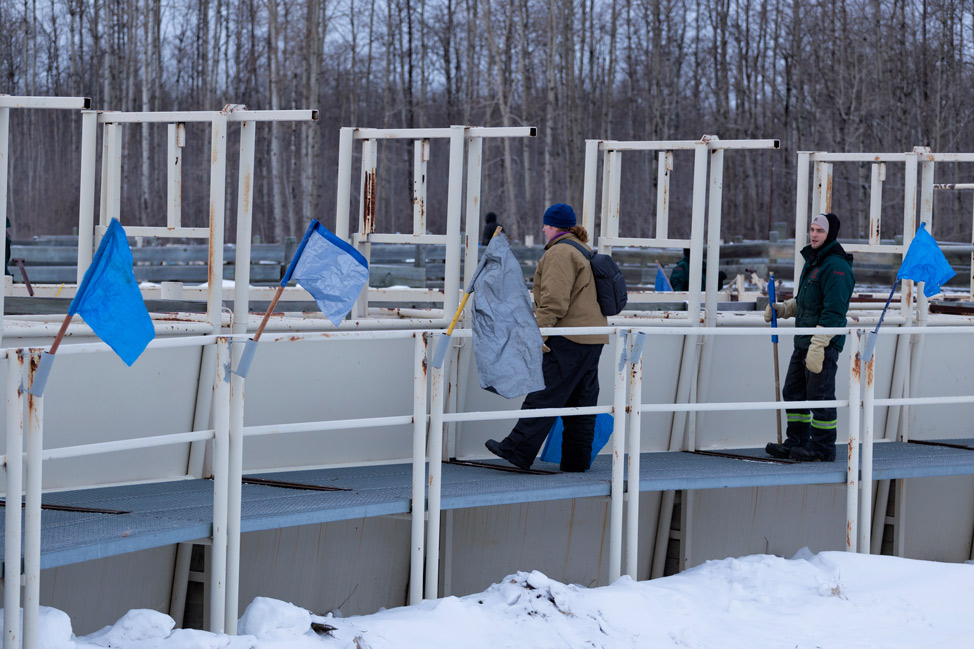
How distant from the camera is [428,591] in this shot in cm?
589

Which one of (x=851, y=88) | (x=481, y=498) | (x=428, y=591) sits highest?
(x=851, y=88)

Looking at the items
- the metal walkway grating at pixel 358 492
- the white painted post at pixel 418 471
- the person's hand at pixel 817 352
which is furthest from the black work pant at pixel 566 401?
the person's hand at pixel 817 352

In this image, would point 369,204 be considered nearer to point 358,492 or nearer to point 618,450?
point 358,492

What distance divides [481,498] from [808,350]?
2.45 m

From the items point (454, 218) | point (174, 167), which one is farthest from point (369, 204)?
point (174, 167)

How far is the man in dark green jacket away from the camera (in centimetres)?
722

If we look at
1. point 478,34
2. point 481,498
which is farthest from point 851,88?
point 481,498

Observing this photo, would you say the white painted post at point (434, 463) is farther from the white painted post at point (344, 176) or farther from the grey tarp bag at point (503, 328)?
the white painted post at point (344, 176)

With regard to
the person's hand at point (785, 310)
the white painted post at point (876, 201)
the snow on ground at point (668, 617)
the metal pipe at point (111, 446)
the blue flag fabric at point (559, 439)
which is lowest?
the snow on ground at point (668, 617)

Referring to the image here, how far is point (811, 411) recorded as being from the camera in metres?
7.66

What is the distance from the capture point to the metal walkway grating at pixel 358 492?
497cm

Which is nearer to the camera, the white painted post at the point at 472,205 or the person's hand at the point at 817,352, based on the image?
the white painted post at the point at 472,205

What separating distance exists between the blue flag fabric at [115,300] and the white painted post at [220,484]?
2.29 ft

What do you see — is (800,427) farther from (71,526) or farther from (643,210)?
(643,210)
